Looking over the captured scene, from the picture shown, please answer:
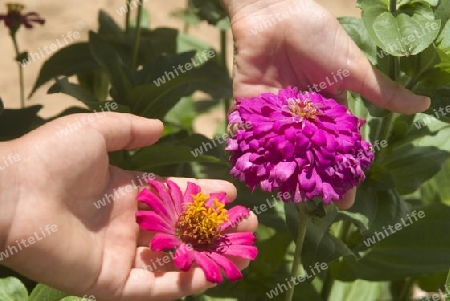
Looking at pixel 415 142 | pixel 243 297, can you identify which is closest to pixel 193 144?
pixel 243 297

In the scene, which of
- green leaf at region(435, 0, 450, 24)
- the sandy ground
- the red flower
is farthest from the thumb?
the sandy ground

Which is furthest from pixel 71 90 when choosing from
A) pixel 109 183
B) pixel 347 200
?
pixel 347 200

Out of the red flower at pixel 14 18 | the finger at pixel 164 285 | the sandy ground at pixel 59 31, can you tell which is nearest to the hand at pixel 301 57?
the finger at pixel 164 285

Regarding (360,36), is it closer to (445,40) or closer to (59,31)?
(445,40)

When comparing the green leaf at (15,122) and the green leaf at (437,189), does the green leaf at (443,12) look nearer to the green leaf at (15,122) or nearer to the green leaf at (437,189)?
the green leaf at (437,189)

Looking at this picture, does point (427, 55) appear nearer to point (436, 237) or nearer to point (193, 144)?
point (436, 237)

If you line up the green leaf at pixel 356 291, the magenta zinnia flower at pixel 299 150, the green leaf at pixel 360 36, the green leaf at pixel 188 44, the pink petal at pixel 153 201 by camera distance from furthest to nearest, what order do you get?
1. the green leaf at pixel 188 44
2. the green leaf at pixel 356 291
3. the green leaf at pixel 360 36
4. the pink petal at pixel 153 201
5. the magenta zinnia flower at pixel 299 150
